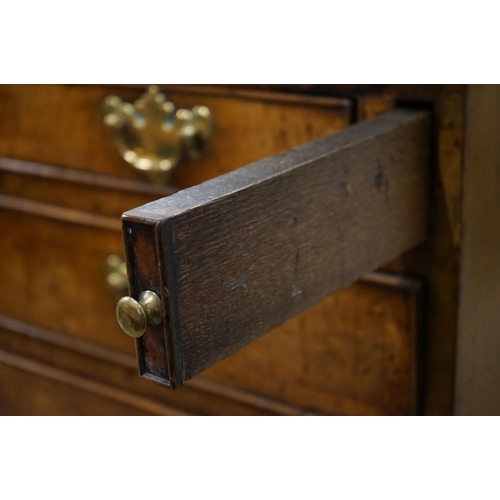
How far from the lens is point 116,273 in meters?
0.90

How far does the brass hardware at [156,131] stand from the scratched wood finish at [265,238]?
0.20 metres

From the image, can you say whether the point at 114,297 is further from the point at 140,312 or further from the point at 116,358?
the point at 140,312

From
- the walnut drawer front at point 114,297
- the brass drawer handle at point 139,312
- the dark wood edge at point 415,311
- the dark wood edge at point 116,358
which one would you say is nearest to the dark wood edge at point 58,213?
the walnut drawer front at point 114,297

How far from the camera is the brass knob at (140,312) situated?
1.55 feet

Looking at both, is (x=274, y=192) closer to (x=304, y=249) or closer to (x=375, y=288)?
(x=304, y=249)

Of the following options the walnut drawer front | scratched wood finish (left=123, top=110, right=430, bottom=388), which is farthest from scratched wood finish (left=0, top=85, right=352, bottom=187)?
scratched wood finish (left=123, top=110, right=430, bottom=388)

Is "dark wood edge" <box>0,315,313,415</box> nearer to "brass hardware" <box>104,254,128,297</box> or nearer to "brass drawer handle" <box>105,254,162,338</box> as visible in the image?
"brass hardware" <box>104,254,128,297</box>

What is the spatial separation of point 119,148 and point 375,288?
0.87 ft

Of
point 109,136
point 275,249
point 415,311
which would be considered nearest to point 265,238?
point 275,249

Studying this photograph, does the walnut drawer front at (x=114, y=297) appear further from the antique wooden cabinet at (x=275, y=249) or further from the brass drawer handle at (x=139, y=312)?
the brass drawer handle at (x=139, y=312)

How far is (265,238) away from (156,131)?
31 centimetres

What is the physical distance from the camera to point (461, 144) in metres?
0.66

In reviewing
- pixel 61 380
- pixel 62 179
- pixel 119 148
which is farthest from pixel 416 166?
pixel 61 380

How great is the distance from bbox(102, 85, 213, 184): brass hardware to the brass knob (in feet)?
1.06
